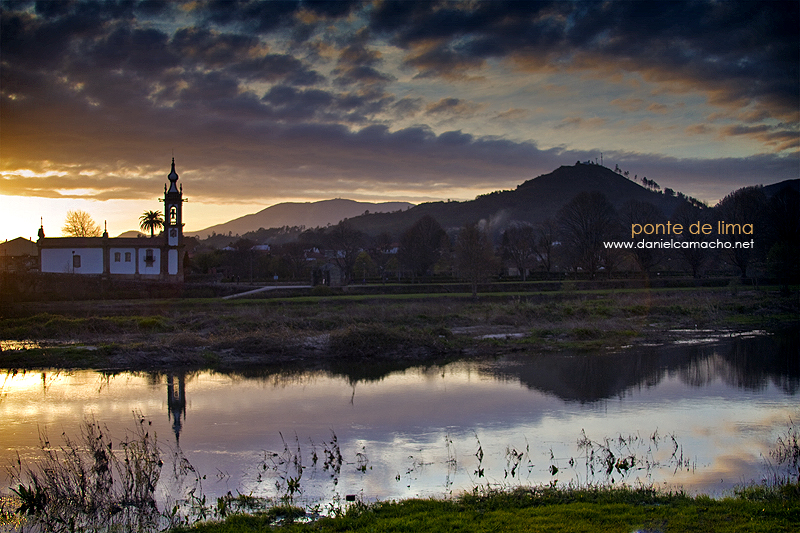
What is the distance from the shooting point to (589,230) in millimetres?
64438

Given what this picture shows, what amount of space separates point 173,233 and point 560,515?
60.2 meters

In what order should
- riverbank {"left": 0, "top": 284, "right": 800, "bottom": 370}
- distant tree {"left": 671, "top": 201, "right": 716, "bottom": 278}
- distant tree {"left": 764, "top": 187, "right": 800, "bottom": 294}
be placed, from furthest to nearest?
distant tree {"left": 671, "top": 201, "right": 716, "bottom": 278}, distant tree {"left": 764, "top": 187, "right": 800, "bottom": 294}, riverbank {"left": 0, "top": 284, "right": 800, "bottom": 370}

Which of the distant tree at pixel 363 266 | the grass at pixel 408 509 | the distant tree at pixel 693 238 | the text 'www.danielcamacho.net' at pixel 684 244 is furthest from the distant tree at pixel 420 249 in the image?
the grass at pixel 408 509

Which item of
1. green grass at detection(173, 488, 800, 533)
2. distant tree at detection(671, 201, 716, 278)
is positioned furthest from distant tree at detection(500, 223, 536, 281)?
green grass at detection(173, 488, 800, 533)

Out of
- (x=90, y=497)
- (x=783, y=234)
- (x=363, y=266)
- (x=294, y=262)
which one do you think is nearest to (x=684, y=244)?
(x=783, y=234)

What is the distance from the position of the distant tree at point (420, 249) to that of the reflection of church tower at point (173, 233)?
85.7 feet

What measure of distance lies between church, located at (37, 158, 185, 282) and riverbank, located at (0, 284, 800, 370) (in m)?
20.6

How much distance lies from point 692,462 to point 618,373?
10.0 metres

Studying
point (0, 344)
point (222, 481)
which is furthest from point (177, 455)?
point (0, 344)

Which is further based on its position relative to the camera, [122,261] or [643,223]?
[643,223]

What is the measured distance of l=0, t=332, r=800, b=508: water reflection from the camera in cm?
1049

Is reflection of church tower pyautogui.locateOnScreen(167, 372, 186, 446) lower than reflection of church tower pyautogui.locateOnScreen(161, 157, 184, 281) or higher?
lower

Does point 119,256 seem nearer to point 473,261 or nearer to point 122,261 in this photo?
point 122,261

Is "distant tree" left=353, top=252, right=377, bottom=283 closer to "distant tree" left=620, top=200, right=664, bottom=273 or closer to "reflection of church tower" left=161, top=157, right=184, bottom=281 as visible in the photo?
"reflection of church tower" left=161, top=157, right=184, bottom=281
